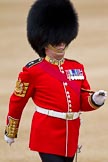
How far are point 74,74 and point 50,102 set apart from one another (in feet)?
0.58

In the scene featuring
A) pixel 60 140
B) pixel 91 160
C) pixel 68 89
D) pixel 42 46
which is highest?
pixel 42 46

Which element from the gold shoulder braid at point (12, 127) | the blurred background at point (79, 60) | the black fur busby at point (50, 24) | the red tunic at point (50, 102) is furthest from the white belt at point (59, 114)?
the blurred background at point (79, 60)

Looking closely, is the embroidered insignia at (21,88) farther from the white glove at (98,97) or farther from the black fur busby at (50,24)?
the white glove at (98,97)

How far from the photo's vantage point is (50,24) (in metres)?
3.02

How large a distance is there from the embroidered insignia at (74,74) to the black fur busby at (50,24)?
5.2 inches

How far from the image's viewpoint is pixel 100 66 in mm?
5855

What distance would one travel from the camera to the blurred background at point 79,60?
14.0 feet

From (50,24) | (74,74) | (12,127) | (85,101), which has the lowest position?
(12,127)

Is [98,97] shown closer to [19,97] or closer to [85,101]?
[85,101]

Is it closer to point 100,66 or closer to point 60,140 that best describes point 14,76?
point 100,66

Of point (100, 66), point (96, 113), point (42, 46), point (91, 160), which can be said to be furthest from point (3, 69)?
point (42, 46)

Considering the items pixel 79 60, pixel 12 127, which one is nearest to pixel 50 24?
pixel 12 127

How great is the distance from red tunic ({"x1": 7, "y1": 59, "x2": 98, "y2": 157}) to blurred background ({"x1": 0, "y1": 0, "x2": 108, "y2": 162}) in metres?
1.11

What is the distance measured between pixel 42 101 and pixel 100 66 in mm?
2886
